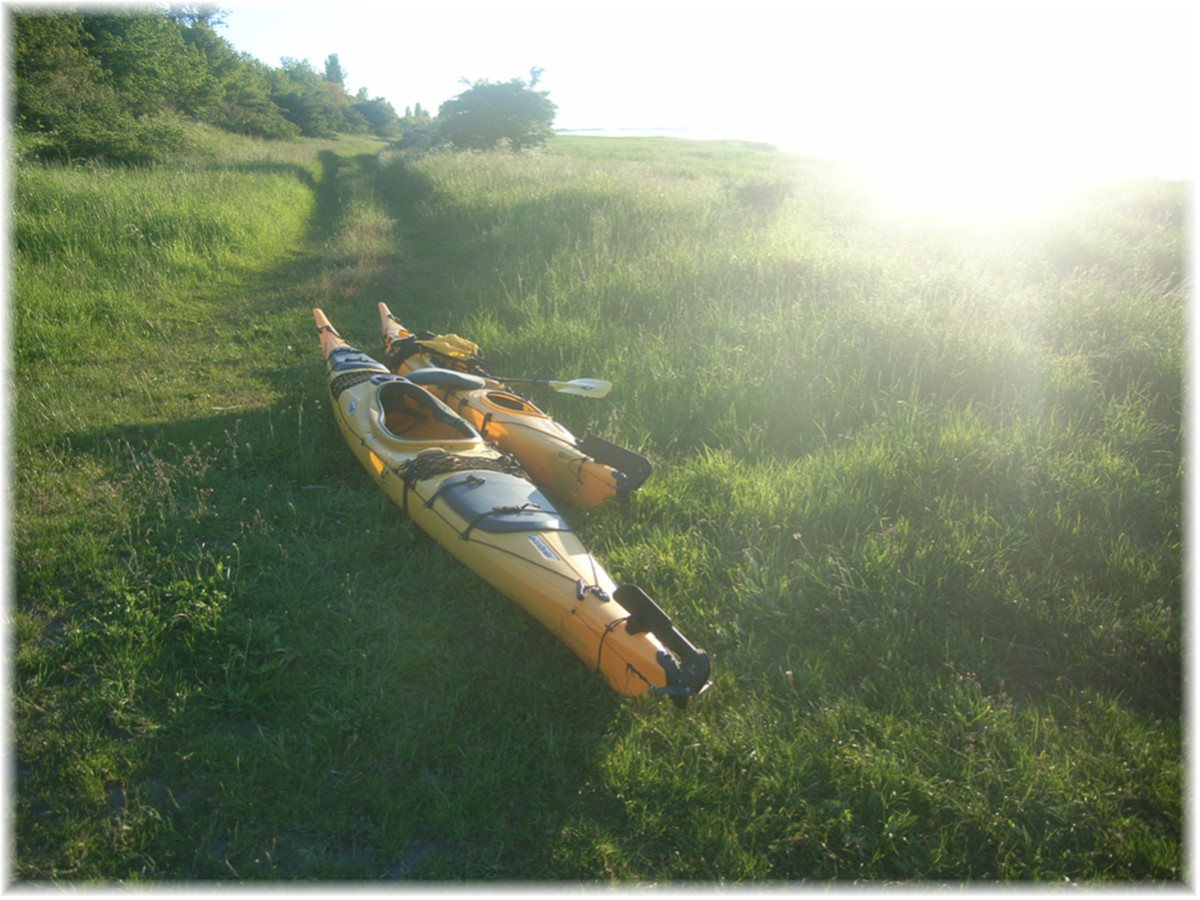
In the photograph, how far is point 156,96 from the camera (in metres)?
18.2

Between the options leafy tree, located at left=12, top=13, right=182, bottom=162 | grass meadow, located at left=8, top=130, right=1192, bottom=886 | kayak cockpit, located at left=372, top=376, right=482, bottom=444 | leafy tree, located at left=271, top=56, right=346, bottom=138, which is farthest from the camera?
leafy tree, located at left=271, top=56, right=346, bottom=138

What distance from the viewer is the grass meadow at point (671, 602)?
242 centimetres

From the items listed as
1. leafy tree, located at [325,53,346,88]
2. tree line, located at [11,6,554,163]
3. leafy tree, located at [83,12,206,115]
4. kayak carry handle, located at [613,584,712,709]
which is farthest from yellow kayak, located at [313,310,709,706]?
leafy tree, located at [325,53,346,88]

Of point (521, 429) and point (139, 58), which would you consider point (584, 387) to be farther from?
point (139, 58)

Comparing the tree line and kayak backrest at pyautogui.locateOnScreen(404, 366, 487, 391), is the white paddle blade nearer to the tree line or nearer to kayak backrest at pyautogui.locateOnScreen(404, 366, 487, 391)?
kayak backrest at pyautogui.locateOnScreen(404, 366, 487, 391)

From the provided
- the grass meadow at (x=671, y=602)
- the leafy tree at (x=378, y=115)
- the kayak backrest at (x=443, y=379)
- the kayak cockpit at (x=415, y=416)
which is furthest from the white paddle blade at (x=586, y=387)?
the leafy tree at (x=378, y=115)

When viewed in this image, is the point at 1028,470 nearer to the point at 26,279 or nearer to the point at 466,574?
the point at 466,574

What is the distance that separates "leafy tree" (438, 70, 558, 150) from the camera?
24.4 metres

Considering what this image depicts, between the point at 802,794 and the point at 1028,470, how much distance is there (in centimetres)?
252

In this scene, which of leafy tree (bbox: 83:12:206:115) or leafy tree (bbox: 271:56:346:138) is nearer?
leafy tree (bbox: 83:12:206:115)

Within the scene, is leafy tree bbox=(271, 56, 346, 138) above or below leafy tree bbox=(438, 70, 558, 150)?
above

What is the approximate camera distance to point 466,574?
3668 millimetres

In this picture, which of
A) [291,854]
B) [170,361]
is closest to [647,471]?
[291,854]

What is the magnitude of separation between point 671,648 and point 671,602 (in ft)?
2.26
